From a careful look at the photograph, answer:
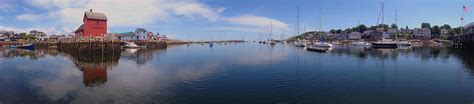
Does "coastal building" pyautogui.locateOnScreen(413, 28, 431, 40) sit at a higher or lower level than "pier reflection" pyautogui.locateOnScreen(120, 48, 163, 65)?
higher

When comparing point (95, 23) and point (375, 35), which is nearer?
point (95, 23)

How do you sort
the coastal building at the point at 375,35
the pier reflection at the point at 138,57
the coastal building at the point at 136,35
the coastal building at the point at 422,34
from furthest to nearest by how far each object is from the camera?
1. the coastal building at the point at 422,34
2. the coastal building at the point at 375,35
3. the coastal building at the point at 136,35
4. the pier reflection at the point at 138,57

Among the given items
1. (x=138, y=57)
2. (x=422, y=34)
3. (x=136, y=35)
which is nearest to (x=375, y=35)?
(x=422, y=34)

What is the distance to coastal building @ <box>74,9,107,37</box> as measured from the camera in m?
68.6

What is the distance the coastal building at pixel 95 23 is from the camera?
6862 centimetres

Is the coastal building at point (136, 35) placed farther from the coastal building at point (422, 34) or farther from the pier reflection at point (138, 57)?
the coastal building at point (422, 34)

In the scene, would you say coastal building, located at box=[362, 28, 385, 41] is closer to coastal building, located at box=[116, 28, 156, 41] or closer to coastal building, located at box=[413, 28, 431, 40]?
coastal building, located at box=[413, 28, 431, 40]

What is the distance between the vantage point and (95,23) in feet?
228

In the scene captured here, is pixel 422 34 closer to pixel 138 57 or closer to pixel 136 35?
pixel 136 35

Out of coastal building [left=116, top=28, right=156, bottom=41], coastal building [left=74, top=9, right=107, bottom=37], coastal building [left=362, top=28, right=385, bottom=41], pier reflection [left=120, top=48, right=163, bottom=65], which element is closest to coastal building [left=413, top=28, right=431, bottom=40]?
coastal building [left=362, top=28, right=385, bottom=41]

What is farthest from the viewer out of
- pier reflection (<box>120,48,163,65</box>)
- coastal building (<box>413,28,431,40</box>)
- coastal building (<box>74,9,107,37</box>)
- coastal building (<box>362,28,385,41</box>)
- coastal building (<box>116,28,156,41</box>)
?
coastal building (<box>413,28,431,40</box>)

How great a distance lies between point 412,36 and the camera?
573ft

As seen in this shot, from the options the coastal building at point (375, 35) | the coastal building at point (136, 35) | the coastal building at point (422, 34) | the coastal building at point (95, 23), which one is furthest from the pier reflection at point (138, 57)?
the coastal building at point (422, 34)

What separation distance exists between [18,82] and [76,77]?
12.8 ft
